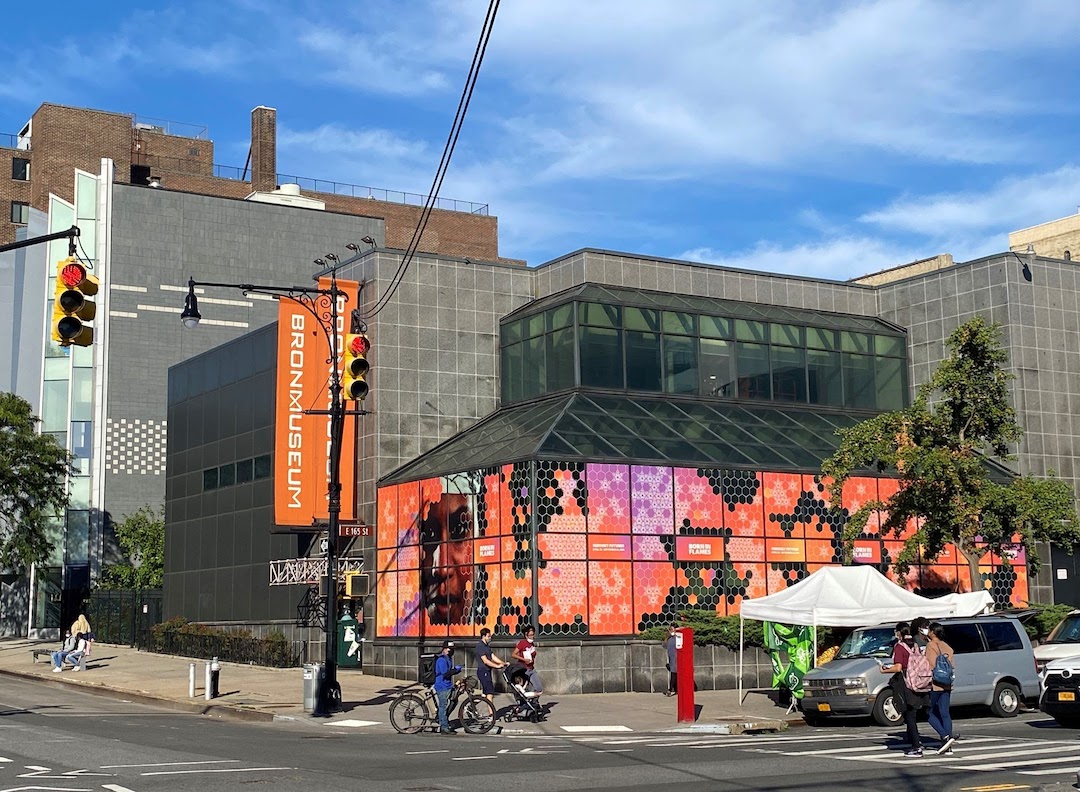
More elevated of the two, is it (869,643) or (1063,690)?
(869,643)

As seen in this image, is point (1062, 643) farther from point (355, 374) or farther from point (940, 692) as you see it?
point (355, 374)

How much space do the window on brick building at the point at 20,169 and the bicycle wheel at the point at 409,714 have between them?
2740 inches

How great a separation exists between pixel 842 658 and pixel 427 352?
18.9 metres

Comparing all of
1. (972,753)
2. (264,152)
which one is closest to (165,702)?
(972,753)

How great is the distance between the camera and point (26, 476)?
5788cm

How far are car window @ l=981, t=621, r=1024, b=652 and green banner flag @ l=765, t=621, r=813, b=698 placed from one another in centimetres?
418

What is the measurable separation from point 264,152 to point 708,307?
4990 cm

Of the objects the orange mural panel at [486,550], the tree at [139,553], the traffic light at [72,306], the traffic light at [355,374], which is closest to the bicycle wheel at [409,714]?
the traffic light at [355,374]

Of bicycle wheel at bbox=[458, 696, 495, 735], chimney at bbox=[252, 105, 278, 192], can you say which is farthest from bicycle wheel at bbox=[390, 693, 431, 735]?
chimney at bbox=[252, 105, 278, 192]

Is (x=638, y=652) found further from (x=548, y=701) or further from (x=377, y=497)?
(x=377, y=497)

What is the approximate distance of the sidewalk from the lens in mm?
26828

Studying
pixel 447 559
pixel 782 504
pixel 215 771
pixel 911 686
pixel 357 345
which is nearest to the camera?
pixel 215 771

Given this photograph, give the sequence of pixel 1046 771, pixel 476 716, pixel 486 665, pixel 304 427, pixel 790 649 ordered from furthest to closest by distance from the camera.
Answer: pixel 304 427 < pixel 790 649 < pixel 486 665 < pixel 476 716 < pixel 1046 771

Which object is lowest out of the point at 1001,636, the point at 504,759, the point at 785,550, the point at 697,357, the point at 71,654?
the point at 504,759
